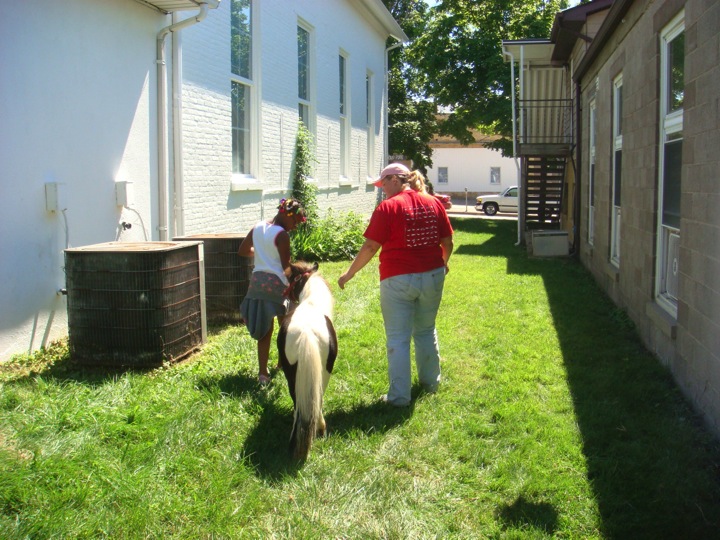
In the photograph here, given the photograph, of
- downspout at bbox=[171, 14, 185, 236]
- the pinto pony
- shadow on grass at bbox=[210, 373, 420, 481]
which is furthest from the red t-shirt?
downspout at bbox=[171, 14, 185, 236]

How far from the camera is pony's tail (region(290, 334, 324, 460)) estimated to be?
13.3 feet

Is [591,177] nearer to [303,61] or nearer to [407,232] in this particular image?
[303,61]

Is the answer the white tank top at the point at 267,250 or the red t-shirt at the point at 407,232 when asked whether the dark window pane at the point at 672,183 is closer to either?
the red t-shirt at the point at 407,232

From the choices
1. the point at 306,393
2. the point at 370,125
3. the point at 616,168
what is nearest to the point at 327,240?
the point at 616,168

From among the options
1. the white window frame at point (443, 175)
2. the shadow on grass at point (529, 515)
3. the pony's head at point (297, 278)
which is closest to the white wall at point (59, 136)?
the pony's head at point (297, 278)

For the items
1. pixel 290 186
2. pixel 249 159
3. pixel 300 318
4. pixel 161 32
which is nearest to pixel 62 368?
pixel 300 318

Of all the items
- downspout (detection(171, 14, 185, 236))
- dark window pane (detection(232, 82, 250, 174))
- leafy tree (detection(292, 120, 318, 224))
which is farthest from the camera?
leafy tree (detection(292, 120, 318, 224))

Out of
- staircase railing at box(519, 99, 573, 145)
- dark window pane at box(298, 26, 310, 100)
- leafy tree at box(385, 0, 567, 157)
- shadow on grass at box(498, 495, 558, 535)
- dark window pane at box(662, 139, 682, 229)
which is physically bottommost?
shadow on grass at box(498, 495, 558, 535)

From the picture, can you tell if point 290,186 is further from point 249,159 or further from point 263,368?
point 263,368

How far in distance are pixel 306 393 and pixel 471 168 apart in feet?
165

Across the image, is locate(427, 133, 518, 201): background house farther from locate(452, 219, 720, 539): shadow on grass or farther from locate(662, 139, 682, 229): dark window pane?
locate(662, 139, 682, 229): dark window pane

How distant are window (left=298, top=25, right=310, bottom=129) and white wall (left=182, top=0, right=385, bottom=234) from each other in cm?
16

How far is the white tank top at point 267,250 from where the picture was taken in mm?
5395

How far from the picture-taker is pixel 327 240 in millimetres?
13148
